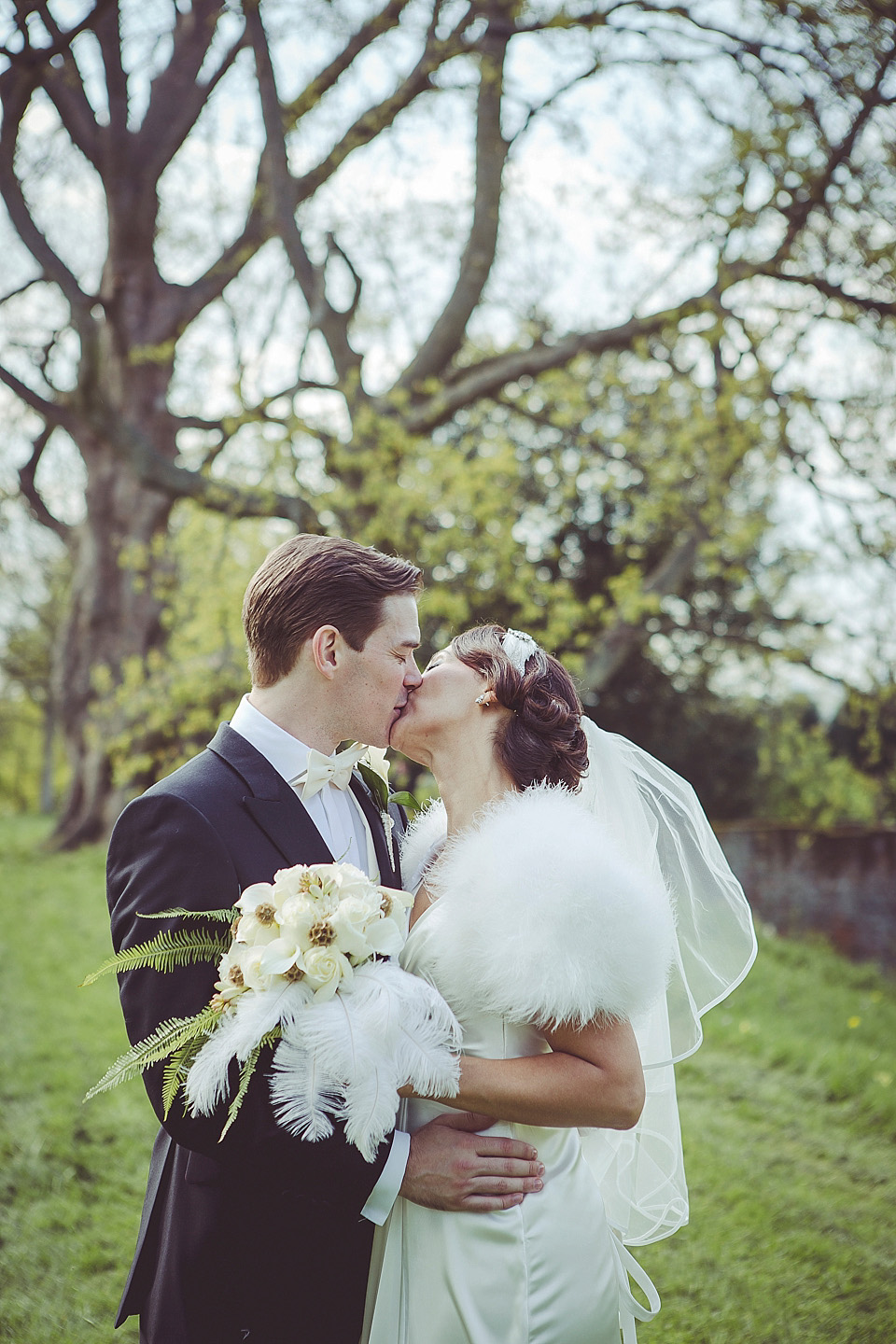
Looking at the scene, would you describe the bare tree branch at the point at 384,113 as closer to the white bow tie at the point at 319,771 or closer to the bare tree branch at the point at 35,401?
the bare tree branch at the point at 35,401

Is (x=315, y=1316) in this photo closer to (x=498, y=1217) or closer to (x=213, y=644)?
(x=498, y=1217)

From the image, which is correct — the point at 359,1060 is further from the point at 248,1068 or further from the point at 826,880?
the point at 826,880

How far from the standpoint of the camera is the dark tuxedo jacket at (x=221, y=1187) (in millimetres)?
2029

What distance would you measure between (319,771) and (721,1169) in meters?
3.85

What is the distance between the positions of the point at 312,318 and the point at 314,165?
3206 mm

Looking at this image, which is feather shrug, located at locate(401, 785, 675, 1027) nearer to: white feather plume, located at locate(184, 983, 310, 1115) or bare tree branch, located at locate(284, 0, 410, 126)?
white feather plume, located at locate(184, 983, 310, 1115)

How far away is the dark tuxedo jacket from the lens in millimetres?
2029

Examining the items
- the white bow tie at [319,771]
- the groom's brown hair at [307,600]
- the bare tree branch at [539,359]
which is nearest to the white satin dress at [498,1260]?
the white bow tie at [319,771]

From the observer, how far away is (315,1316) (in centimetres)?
220

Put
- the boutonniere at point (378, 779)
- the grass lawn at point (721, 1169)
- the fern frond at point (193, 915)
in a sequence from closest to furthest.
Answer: the fern frond at point (193, 915)
the boutonniere at point (378, 779)
the grass lawn at point (721, 1169)

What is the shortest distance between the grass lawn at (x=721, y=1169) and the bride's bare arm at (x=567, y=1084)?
2.24 meters

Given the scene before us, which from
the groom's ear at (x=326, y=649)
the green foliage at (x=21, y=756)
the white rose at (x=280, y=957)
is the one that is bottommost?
the green foliage at (x=21, y=756)

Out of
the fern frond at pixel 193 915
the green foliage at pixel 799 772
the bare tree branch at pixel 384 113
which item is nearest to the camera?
the fern frond at pixel 193 915

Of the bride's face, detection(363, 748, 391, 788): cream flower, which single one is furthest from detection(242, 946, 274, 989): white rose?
detection(363, 748, 391, 788): cream flower
